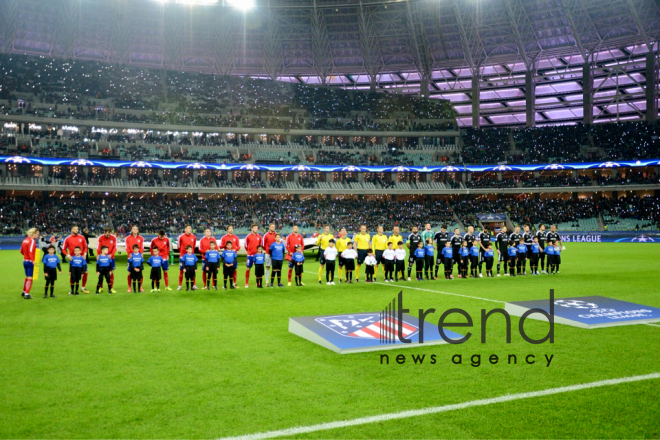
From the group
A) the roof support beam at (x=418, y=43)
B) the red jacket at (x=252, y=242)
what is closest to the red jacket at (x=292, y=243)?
the red jacket at (x=252, y=242)

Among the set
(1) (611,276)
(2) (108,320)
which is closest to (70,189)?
(2) (108,320)

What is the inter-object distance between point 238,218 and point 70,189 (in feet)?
54.5

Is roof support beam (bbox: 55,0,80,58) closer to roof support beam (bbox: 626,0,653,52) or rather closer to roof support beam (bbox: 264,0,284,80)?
roof support beam (bbox: 264,0,284,80)

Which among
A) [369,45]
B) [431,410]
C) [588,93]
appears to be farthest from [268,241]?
[588,93]

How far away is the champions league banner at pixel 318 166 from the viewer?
51.2 metres

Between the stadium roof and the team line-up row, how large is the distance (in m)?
45.7

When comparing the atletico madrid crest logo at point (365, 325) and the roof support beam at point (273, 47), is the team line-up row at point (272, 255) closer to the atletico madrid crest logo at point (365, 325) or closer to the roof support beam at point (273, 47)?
the atletico madrid crest logo at point (365, 325)

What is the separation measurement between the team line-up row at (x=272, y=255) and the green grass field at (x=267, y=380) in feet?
10.6

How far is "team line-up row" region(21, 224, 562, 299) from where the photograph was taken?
15.9 metres

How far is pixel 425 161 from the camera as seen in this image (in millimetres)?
66375

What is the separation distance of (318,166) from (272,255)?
4373 centimetres

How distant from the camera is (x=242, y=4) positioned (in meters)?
58.7

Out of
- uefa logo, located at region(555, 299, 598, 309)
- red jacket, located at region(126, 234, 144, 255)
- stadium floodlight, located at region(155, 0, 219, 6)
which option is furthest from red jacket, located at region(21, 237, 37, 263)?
stadium floodlight, located at region(155, 0, 219, 6)

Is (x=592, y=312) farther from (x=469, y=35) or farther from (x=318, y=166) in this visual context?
(x=469, y=35)
